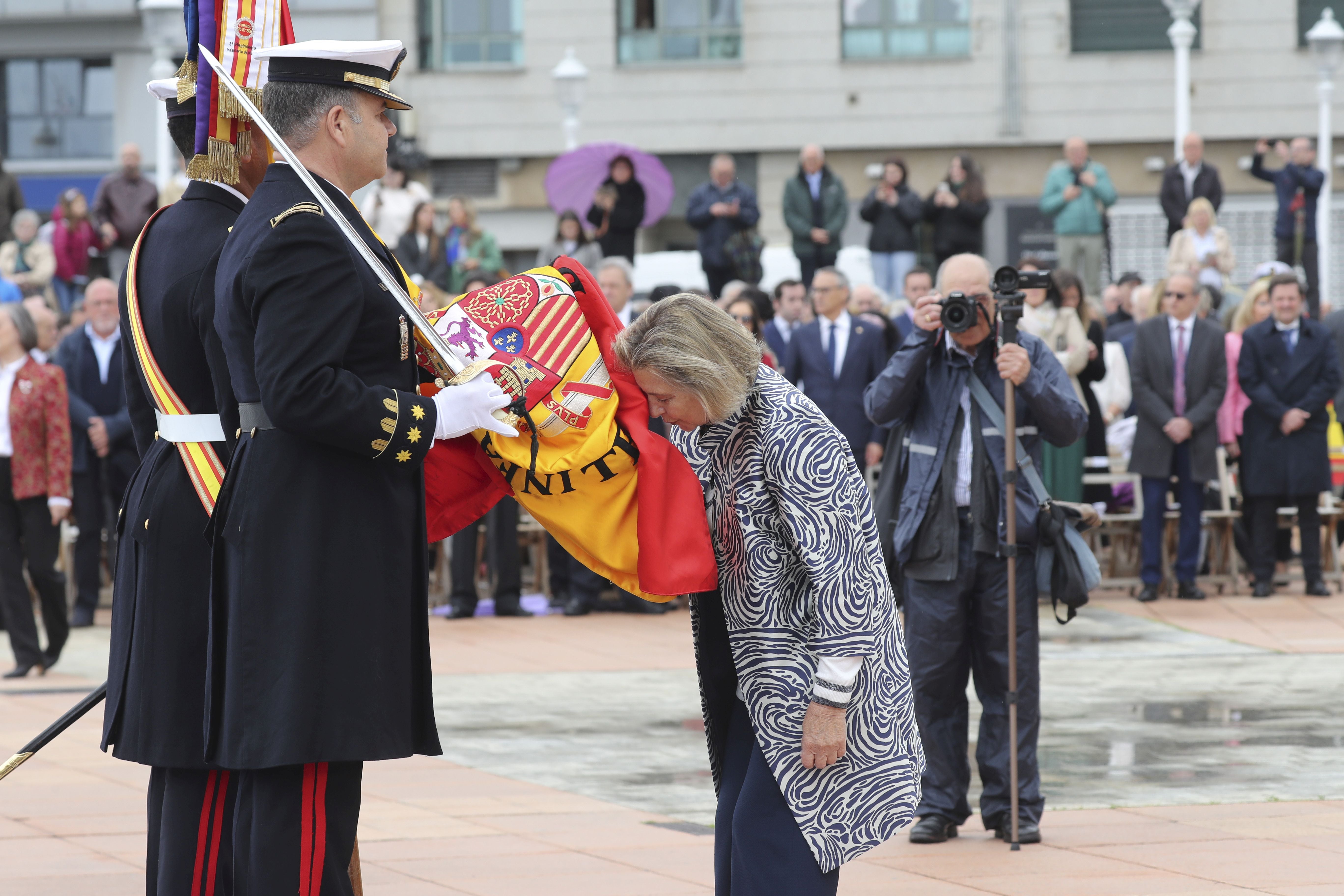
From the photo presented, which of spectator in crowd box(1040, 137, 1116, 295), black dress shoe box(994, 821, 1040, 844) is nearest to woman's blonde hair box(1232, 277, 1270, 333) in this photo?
spectator in crowd box(1040, 137, 1116, 295)

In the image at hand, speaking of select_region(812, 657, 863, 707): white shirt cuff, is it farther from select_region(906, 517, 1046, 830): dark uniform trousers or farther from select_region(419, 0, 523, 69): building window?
select_region(419, 0, 523, 69): building window

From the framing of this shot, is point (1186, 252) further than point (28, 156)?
No

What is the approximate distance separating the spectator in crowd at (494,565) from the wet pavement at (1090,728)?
2280mm

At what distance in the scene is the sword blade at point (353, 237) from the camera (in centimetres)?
395

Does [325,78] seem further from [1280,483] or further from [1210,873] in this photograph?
[1280,483]

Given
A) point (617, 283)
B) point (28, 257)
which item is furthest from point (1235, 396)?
point (28, 257)

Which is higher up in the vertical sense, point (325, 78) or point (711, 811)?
point (325, 78)

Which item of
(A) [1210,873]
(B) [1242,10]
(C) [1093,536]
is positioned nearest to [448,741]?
(A) [1210,873]

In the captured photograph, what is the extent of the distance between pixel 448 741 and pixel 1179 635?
5332mm

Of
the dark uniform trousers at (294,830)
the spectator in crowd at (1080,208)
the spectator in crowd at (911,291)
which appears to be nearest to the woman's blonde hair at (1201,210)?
the spectator in crowd at (1080,208)

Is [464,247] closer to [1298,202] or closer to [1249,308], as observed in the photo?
[1249,308]

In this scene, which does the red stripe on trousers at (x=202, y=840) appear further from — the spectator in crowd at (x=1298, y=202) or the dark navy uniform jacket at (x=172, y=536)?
the spectator in crowd at (x=1298, y=202)

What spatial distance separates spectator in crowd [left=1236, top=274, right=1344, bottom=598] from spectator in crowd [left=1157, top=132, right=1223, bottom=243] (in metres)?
6.88

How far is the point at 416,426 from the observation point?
12.8ft
